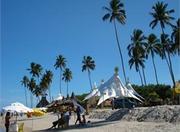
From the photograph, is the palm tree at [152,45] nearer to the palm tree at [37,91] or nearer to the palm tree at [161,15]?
the palm tree at [161,15]

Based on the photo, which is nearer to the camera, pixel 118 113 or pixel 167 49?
pixel 118 113

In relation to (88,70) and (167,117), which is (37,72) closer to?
(88,70)

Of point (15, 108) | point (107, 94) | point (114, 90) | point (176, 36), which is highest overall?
point (176, 36)

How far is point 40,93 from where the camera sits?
4680 inches

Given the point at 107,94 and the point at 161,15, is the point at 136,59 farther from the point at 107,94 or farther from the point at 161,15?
the point at 107,94

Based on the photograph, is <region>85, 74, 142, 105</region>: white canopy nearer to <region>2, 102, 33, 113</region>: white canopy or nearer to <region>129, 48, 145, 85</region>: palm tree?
<region>2, 102, 33, 113</region>: white canopy

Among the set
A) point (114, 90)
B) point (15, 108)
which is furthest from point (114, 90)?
point (15, 108)

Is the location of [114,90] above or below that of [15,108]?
above

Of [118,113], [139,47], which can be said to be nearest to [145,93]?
[139,47]

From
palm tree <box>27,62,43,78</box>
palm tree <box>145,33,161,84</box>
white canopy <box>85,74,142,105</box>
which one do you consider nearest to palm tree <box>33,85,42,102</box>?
palm tree <box>27,62,43,78</box>

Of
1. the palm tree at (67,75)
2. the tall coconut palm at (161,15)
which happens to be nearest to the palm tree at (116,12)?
the tall coconut palm at (161,15)

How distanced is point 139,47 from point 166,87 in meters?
17.0

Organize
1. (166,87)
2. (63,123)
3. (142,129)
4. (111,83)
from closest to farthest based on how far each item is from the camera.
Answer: (142,129), (63,123), (111,83), (166,87)

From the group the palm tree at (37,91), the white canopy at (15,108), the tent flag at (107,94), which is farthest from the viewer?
the palm tree at (37,91)
